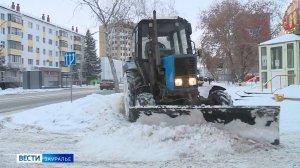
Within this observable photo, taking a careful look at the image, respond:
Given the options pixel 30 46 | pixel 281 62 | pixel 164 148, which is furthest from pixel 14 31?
pixel 164 148

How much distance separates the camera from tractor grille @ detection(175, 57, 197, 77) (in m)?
9.12

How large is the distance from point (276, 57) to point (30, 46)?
215 feet

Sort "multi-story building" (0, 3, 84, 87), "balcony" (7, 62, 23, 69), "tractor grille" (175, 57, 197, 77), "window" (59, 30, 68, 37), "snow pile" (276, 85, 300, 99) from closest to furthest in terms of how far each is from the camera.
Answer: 1. "tractor grille" (175, 57, 197, 77)
2. "snow pile" (276, 85, 300, 99)
3. "balcony" (7, 62, 23, 69)
4. "multi-story building" (0, 3, 84, 87)
5. "window" (59, 30, 68, 37)

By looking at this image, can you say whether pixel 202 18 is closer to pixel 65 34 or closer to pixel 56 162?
pixel 56 162

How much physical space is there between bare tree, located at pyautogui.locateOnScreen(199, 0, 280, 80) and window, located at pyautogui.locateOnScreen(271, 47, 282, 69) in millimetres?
15051

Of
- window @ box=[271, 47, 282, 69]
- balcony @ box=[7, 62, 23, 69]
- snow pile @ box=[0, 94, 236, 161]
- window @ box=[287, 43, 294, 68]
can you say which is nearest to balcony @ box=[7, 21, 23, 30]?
balcony @ box=[7, 62, 23, 69]

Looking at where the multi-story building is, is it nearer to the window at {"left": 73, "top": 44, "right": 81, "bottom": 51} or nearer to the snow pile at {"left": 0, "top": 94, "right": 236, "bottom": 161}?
the window at {"left": 73, "top": 44, "right": 81, "bottom": 51}

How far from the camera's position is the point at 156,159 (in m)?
6.81

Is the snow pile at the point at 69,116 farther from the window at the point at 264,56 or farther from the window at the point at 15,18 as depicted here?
the window at the point at 15,18

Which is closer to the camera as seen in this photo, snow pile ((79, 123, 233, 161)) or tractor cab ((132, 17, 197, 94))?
snow pile ((79, 123, 233, 161))

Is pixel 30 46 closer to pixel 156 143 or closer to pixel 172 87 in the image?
pixel 172 87

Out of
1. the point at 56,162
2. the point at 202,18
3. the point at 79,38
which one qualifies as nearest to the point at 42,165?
the point at 56,162

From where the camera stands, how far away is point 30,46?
81.4 metres

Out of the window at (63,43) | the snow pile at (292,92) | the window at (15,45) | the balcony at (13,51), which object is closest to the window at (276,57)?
the snow pile at (292,92)
